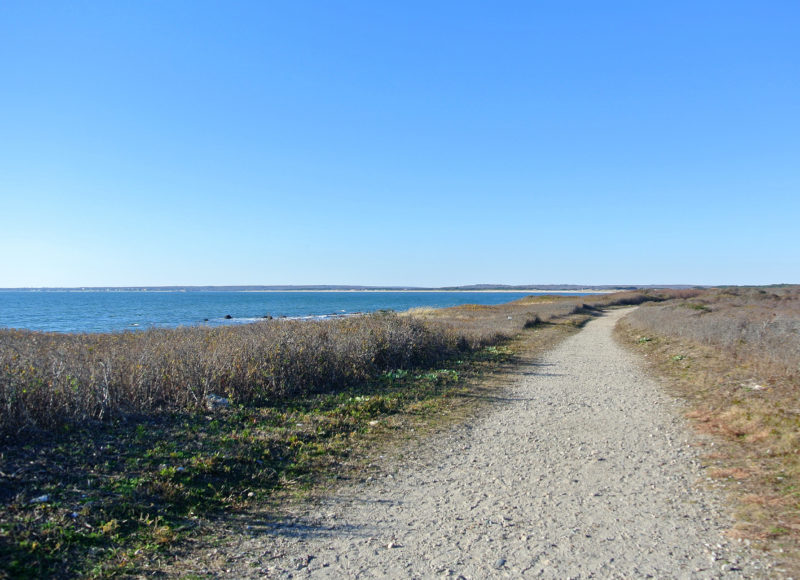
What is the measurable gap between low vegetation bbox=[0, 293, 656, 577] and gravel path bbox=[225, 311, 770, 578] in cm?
96

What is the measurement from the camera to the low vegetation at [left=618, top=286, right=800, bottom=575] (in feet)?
17.0

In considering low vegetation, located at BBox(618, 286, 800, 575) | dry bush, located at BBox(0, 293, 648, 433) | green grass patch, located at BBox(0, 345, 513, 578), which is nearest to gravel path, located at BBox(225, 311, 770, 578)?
low vegetation, located at BBox(618, 286, 800, 575)

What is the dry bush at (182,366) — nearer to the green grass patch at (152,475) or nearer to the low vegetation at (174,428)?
the low vegetation at (174,428)

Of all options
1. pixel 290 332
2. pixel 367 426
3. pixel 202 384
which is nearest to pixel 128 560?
pixel 367 426

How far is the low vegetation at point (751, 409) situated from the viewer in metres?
5.18

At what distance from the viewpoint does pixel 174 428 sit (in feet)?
26.7

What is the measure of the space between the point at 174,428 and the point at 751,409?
942 centimetres

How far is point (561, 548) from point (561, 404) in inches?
265

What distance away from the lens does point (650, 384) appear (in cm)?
1341

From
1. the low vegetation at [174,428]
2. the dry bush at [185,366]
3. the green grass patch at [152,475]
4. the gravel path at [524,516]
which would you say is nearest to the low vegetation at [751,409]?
the gravel path at [524,516]

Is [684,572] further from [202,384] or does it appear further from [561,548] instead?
[202,384]

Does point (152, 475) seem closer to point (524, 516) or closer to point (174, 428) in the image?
point (174, 428)

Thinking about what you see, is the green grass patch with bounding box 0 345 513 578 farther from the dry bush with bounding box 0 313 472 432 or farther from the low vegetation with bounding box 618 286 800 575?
the low vegetation with bounding box 618 286 800 575

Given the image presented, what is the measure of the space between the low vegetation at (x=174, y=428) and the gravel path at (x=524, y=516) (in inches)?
37.7
